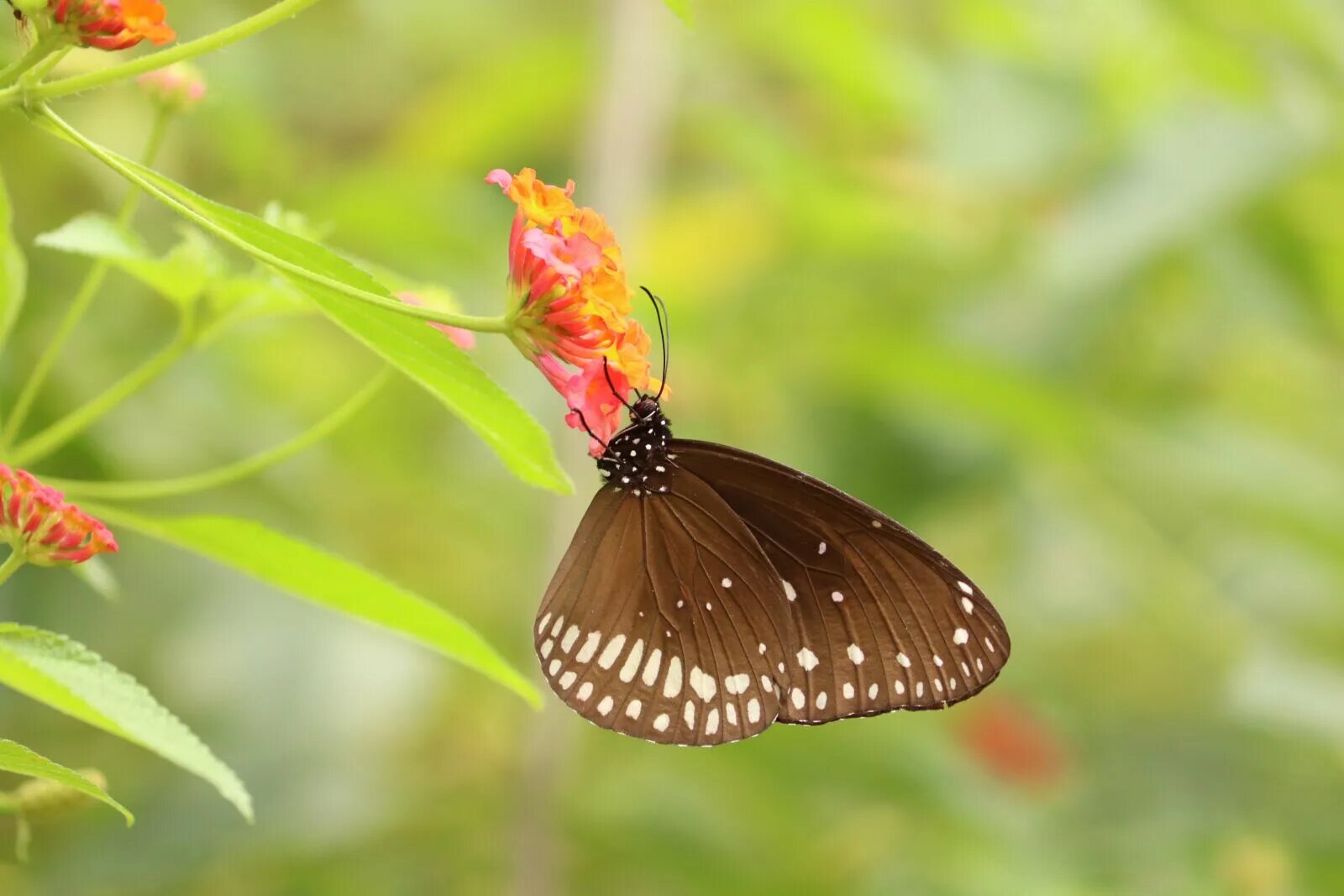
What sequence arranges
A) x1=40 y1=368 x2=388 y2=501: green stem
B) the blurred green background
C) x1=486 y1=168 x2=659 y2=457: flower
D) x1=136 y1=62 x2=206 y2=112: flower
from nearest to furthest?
x1=486 y1=168 x2=659 y2=457: flower, x1=40 y1=368 x2=388 y2=501: green stem, x1=136 y1=62 x2=206 y2=112: flower, the blurred green background

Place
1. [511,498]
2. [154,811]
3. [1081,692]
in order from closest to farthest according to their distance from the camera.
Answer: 1. [154,811]
2. [511,498]
3. [1081,692]

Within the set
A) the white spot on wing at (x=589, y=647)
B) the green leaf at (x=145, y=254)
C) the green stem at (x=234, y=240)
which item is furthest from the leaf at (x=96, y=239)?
the white spot on wing at (x=589, y=647)

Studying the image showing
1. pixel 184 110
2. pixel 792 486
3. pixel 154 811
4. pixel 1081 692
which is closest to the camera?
pixel 184 110

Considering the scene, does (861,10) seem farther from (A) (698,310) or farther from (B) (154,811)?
(B) (154,811)

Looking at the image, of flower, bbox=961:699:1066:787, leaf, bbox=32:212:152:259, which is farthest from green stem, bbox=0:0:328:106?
flower, bbox=961:699:1066:787

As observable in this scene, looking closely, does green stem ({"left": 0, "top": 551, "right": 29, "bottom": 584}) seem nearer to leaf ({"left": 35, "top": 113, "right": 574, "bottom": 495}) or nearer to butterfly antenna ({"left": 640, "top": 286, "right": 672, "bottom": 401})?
leaf ({"left": 35, "top": 113, "right": 574, "bottom": 495})

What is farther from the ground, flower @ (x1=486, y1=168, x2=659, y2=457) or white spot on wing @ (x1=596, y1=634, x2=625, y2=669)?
white spot on wing @ (x1=596, y1=634, x2=625, y2=669)

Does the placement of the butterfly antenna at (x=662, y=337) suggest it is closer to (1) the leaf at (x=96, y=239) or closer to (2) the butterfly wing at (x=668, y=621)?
(2) the butterfly wing at (x=668, y=621)

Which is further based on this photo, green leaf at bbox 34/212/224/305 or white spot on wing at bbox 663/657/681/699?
white spot on wing at bbox 663/657/681/699

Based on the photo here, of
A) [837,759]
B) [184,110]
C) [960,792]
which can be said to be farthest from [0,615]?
[960,792]
